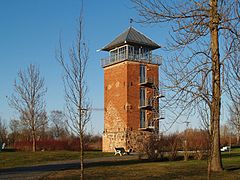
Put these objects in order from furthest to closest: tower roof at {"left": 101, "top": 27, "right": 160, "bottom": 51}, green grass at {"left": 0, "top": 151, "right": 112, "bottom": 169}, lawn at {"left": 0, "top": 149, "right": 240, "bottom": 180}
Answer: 1. tower roof at {"left": 101, "top": 27, "right": 160, "bottom": 51}
2. green grass at {"left": 0, "top": 151, "right": 112, "bottom": 169}
3. lawn at {"left": 0, "top": 149, "right": 240, "bottom": 180}

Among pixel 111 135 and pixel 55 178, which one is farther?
pixel 111 135

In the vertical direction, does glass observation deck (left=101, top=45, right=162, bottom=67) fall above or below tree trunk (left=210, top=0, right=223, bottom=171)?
above

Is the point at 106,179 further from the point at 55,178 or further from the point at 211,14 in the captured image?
the point at 211,14

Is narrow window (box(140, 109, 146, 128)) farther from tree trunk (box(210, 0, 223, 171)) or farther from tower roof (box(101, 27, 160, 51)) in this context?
tree trunk (box(210, 0, 223, 171))

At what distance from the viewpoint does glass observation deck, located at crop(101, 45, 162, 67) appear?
39.6 meters

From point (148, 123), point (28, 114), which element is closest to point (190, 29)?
point (28, 114)

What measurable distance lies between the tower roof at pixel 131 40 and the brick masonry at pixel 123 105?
2.16m

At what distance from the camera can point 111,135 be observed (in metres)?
40.8

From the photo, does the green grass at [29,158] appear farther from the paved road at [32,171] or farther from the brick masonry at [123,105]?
the brick masonry at [123,105]

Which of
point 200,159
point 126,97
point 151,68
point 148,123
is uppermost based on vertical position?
point 151,68

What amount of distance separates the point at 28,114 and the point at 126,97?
10419 mm

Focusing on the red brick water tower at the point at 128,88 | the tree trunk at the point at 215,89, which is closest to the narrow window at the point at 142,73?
the red brick water tower at the point at 128,88

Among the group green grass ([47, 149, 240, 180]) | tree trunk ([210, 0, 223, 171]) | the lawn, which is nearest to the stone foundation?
the lawn

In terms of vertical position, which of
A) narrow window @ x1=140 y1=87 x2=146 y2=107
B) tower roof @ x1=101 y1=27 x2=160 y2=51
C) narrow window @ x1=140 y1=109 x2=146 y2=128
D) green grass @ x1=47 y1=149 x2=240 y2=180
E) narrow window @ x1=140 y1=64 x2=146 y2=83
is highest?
tower roof @ x1=101 y1=27 x2=160 y2=51
